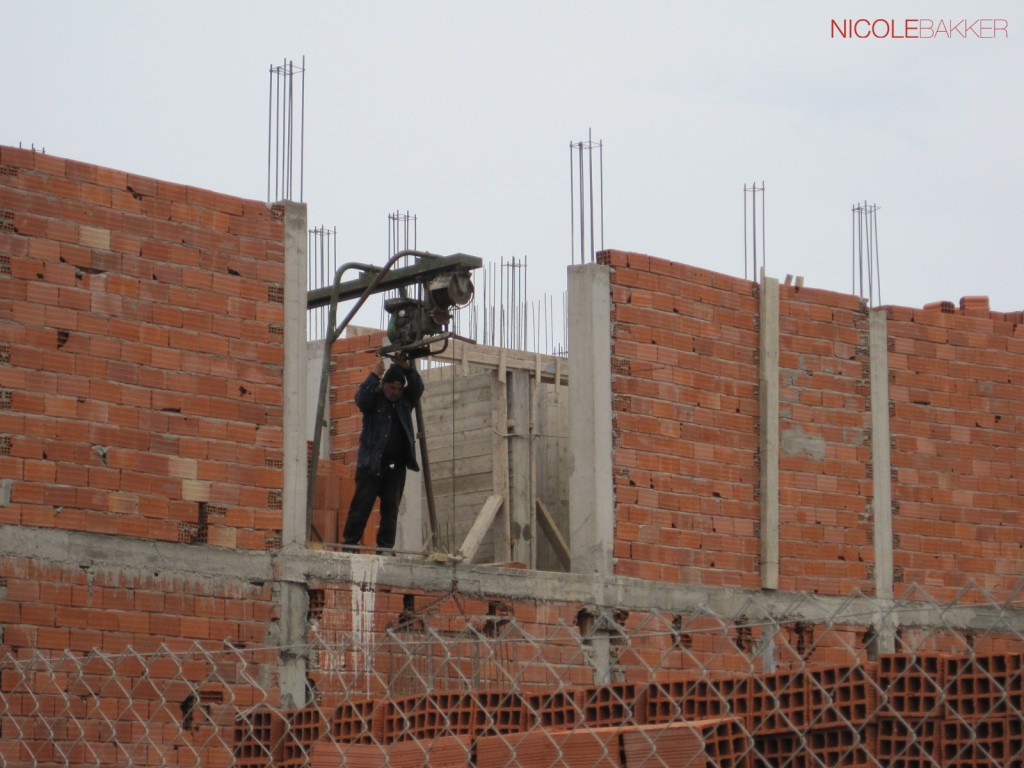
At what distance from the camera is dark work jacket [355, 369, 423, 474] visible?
39.2ft

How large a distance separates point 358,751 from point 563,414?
32.6 feet

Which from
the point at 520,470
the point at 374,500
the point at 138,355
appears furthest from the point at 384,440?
the point at 520,470

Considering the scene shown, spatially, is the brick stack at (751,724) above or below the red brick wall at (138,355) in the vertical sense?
below

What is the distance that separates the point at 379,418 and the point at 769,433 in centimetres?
342

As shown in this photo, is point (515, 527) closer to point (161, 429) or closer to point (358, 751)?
point (161, 429)

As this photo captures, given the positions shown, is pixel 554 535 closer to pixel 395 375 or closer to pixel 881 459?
pixel 881 459

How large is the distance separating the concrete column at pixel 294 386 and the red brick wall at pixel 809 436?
101 inches

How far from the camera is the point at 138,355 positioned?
35.2 ft

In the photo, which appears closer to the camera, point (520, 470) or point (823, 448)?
point (823, 448)

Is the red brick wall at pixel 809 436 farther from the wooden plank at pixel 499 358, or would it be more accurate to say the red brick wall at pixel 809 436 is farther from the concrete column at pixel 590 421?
the wooden plank at pixel 499 358

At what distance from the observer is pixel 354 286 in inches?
484

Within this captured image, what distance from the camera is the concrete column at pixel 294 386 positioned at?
11.3 metres

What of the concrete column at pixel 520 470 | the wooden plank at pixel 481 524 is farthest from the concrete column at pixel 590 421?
the concrete column at pixel 520 470

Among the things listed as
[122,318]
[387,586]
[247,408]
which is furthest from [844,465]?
[122,318]
